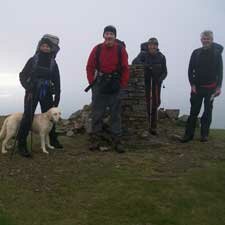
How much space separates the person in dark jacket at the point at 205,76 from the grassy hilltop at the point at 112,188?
1887 millimetres

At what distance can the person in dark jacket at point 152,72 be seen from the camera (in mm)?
13445

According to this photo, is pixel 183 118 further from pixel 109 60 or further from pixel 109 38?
pixel 109 38

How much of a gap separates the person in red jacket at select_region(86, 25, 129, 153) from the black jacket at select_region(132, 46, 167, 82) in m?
2.49

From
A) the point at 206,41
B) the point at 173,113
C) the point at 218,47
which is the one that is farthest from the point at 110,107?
the point at 173,113

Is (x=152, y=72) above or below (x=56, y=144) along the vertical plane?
above

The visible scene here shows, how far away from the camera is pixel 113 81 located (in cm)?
1102

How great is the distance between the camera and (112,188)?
8680 millimetres

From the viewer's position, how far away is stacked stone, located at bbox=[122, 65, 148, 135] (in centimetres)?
1334

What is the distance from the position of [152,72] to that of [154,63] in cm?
29

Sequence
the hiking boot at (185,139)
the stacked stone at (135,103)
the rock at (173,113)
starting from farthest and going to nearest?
the rock at (173,113), the stacked stone at (135,103), the hiking boot at (185,139)

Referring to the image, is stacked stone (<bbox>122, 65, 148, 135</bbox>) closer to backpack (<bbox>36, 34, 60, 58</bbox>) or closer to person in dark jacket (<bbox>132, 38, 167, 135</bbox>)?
person in dark jacket (<bbox>132, 38, 167, 135</bbox>)

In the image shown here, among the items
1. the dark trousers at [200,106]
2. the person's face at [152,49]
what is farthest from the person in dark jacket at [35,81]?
the dark trousers at [200,106]

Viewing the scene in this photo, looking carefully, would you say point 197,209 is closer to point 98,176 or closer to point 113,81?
point 98,176

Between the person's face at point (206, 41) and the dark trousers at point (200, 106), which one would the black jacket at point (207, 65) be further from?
the dark trousers at point (200, 106)
